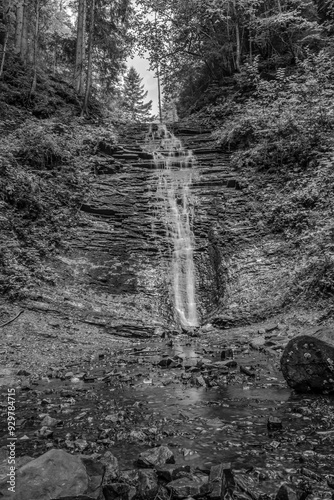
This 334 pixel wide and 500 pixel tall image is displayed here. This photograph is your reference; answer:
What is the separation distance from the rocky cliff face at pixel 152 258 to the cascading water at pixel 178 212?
21 centimetres

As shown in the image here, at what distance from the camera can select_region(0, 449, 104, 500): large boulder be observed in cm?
210

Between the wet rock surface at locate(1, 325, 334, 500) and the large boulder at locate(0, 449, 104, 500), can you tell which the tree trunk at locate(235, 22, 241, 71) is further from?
the large boulder at locate(0, 449, 104, 500)

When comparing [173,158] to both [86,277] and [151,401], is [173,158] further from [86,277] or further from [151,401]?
[151,401]

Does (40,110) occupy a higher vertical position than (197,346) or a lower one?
higher

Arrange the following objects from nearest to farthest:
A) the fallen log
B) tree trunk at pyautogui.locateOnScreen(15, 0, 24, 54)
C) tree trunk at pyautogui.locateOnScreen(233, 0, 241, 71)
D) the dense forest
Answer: the dense forest, the fallen log, tree trunk at pyautogui.locateOnScreen(15, 0, 24, 54), tree trunk at pyautogui.locateOnScreen(233, 0, 241, 71)

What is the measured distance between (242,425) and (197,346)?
352cm

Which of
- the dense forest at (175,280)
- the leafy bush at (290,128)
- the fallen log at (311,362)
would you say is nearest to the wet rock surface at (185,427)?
the dense forest at (175,280)

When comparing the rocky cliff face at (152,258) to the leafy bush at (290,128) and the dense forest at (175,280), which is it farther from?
the leafy bush at (290,128)

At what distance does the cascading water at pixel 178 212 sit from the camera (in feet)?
32.1

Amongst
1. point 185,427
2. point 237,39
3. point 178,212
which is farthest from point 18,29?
point 185,427

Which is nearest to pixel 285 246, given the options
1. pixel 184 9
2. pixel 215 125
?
pixel 215 125

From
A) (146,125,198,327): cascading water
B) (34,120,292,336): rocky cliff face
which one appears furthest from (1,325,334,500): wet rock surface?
(146,125,198,327): cascading water

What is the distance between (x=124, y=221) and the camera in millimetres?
12039

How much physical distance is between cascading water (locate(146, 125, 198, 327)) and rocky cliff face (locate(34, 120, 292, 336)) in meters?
0.21
